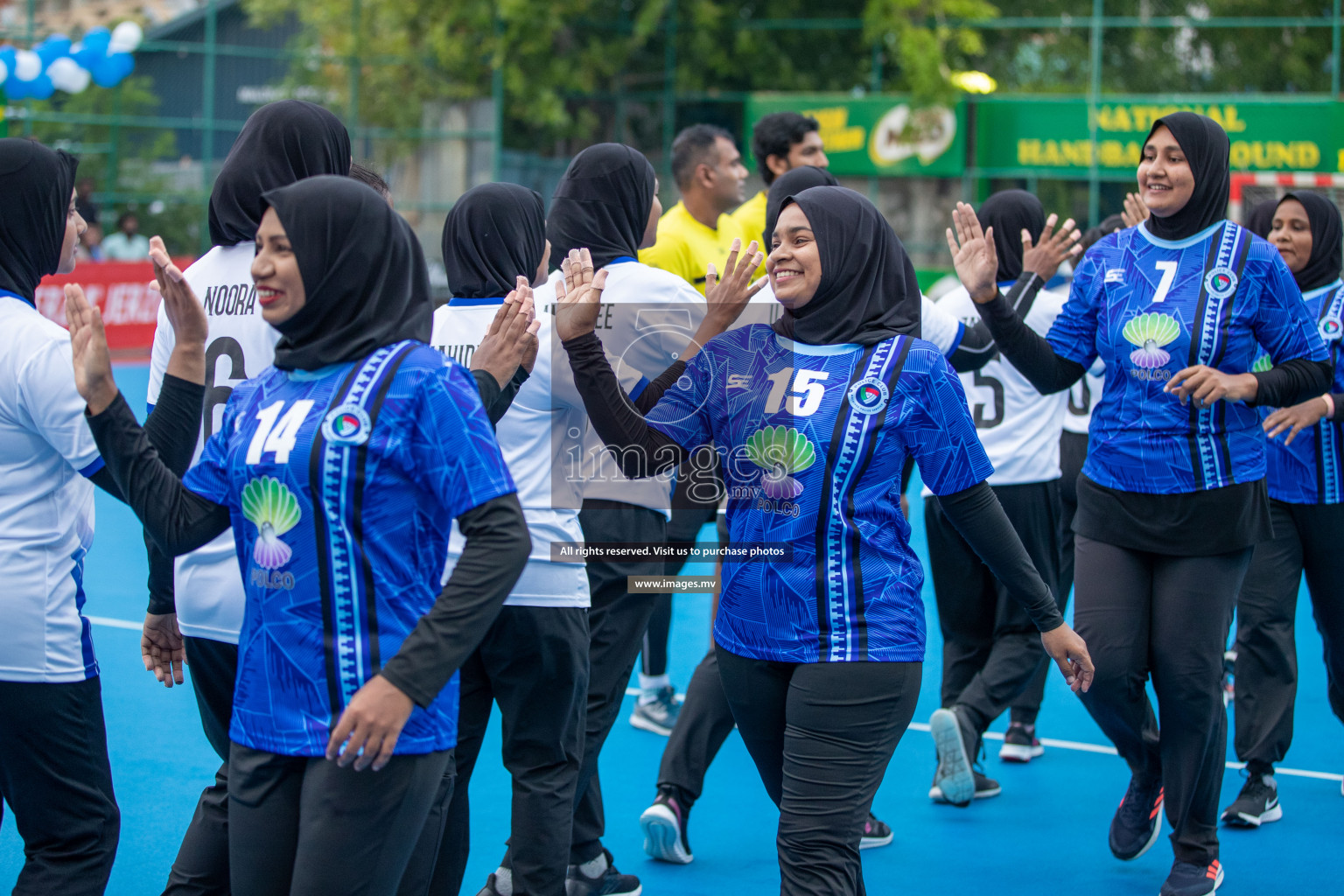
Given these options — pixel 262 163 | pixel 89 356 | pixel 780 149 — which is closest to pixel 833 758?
pixel 89 356

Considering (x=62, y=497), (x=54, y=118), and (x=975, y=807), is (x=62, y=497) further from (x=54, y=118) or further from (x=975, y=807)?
(x=54, y=118)

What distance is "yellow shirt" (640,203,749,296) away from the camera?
666cm

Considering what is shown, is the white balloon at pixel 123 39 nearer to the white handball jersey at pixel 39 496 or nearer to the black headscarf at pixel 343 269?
the white handball jersey at pixel 39 496

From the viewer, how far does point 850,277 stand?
136 inches

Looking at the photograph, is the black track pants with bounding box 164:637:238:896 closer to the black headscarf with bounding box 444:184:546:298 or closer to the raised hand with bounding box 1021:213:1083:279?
the black headscarf with bounding box 444:184:546:298

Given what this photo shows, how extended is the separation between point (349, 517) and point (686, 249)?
13.9 feet

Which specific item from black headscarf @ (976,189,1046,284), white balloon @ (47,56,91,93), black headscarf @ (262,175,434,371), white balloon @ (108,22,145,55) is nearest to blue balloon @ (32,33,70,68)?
Answer: white balloon @ (47,56,91,93)

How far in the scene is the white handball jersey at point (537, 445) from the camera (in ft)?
12.5

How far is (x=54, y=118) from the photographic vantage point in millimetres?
22125

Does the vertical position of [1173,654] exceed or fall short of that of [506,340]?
it falls short

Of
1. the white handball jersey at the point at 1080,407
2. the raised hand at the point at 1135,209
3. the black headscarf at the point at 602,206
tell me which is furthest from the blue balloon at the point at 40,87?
the raised hand at the point at 1135,209

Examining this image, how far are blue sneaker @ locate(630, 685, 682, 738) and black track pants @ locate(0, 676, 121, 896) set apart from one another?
330 cm

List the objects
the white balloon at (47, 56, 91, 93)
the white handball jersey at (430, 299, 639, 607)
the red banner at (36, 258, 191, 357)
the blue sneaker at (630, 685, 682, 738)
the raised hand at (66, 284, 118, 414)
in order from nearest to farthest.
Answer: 1. the raised hand at (66, 284, 118, 414)
2. the white handball jersey at (430, 299, 639, 607)
3. the blue sneaker at (630, 685, 682, 738)
4. the red banner at (36, 258, 191, 357)
5. the white balloon at (47, 56, 91, 93)

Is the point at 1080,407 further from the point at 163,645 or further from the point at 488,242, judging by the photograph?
the point at 163,645
